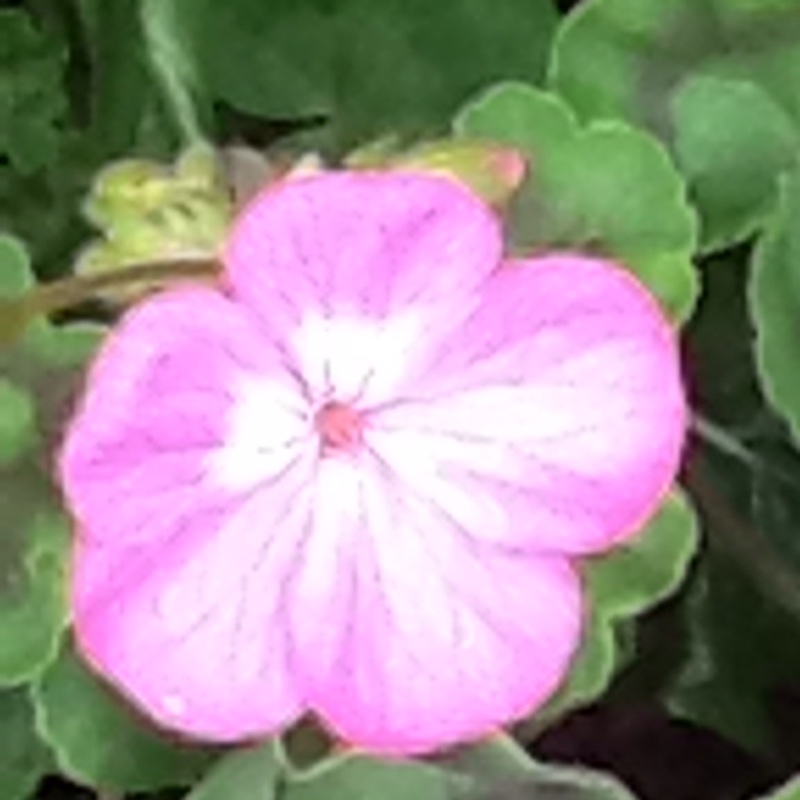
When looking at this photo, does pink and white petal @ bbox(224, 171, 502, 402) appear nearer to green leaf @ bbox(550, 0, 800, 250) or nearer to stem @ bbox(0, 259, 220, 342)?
stem @ bbox(0, 259, 220, 342)

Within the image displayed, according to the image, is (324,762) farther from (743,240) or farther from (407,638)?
(743,240)

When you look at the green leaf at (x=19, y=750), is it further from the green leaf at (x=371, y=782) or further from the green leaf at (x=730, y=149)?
the green leaf at (x=730, y=149)

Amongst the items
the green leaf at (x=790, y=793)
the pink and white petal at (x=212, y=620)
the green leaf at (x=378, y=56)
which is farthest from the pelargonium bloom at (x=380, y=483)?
the green leaf at (x=378, y=56)

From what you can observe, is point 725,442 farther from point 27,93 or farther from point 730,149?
point 27,93

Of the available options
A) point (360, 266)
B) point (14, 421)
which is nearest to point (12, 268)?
point (14, 421)

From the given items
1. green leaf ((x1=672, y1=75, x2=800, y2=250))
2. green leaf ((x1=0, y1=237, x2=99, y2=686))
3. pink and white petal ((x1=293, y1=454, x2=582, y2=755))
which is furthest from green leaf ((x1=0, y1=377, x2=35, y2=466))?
green leaf ((x1=672, y1=75, x2=800, y2=250))

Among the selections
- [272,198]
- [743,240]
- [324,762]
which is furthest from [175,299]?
[743,240]
